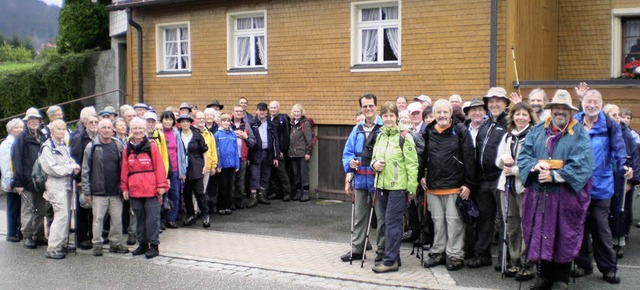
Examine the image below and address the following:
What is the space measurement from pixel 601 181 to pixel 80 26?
22.2m

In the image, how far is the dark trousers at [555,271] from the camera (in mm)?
7236

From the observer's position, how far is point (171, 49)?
60.0 feet

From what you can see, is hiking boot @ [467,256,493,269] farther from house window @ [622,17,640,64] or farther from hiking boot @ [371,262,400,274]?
house window @ [622,17,640,64]

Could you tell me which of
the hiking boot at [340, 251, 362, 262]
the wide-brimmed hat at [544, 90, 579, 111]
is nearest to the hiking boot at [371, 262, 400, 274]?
the hiking boot at [340, 251, 362, 262]

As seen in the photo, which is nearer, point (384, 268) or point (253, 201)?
point (384, 268)

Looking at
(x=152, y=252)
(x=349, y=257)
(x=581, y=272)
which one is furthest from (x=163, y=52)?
(x=581, y=272)

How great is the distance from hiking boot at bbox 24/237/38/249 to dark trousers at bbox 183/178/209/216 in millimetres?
2567

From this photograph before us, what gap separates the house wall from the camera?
1302 centimetres

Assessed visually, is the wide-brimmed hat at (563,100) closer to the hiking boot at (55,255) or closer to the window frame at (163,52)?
the hiking boot at (55,255)

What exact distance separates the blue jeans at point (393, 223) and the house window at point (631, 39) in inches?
319

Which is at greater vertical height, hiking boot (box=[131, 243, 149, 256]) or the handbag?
the handbag

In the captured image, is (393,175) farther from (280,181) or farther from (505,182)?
(280,181)

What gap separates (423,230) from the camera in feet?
29.1

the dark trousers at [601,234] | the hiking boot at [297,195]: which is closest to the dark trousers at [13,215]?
the hiking boot at [297,195]
